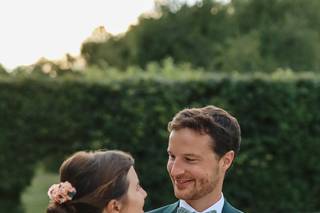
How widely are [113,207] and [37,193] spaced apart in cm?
1212

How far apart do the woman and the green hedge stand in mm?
10608

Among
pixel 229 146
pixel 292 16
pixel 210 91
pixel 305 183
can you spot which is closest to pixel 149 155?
pixel 210 91

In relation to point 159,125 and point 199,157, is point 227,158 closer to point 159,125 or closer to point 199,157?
point 199,157

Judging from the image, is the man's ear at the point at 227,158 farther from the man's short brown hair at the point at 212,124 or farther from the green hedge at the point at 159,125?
the green hedge at the point at 159,125

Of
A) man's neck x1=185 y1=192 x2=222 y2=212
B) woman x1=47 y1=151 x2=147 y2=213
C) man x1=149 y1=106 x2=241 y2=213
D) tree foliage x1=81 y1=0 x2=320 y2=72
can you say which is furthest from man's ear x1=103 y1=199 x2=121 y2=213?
tree foliage x1=81 y1=0 x2=320 y2=72

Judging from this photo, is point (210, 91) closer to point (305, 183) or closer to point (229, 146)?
point (305, 183)

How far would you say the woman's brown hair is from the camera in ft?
11.4

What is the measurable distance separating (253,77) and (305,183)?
213 centimetres

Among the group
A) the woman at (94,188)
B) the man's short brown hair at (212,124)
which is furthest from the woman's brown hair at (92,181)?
the man's short brown hair at (212,124)

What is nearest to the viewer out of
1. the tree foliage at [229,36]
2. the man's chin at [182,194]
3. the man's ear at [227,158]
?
the man's chin at [182,194]

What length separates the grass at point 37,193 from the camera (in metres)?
14.7

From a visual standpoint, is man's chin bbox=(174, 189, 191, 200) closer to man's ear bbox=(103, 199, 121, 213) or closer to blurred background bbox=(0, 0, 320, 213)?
man's ear bbox=(103, 199, 121, 213)

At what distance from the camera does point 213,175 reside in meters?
4.04

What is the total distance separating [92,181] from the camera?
3.51 metres
